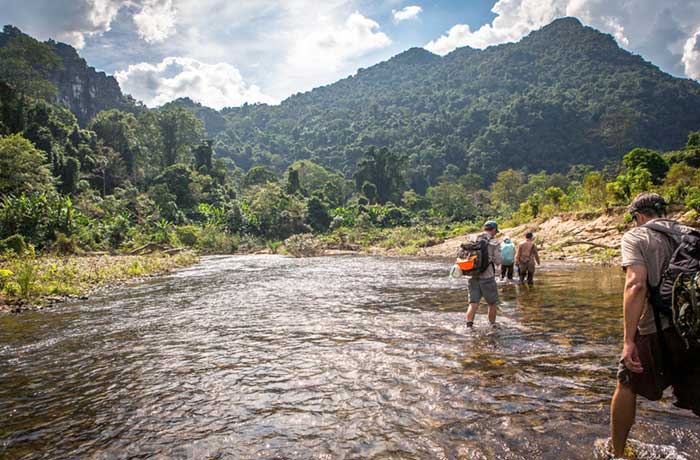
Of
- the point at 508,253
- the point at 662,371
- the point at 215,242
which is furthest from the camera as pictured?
the point at 215,242

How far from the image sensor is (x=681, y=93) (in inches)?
5177

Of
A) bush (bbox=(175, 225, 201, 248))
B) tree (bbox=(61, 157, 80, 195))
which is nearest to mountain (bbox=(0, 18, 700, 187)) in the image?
bush (bbox=(175, 225, 201, 248))

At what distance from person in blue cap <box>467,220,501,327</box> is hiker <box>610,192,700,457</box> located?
414 cm

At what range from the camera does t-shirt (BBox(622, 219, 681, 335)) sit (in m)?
3.25

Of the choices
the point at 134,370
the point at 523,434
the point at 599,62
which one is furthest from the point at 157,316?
the point at 599,62

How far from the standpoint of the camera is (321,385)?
16.9ft

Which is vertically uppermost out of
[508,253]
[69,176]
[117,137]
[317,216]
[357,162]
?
[357,162]

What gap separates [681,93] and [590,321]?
17065 cm

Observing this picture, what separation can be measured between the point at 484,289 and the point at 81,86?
141610 mm

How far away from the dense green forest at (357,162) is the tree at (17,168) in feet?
0.52

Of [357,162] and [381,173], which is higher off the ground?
[357,162]

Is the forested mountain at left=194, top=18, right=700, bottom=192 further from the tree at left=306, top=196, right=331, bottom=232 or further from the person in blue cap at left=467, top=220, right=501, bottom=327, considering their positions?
the person in blue cap at left=467, top=220, right=501, bottom=327

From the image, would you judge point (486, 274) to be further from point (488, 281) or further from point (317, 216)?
point (317, 216)

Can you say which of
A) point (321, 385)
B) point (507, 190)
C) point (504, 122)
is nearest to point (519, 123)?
point (504, 122)
